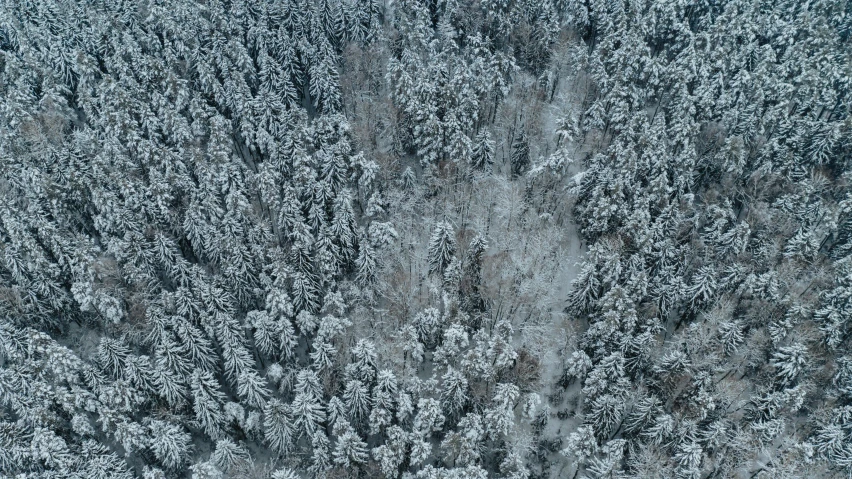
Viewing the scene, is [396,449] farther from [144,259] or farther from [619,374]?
[144,259]

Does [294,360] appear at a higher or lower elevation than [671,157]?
lower

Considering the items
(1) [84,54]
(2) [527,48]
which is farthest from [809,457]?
(1) [84,54]

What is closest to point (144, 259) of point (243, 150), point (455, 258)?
point (243, 150)

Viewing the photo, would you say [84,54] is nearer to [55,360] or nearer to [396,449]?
[55,360]

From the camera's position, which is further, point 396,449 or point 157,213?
point 157,213

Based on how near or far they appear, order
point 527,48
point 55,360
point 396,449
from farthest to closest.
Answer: point 527,48
point 55,360
point 396,449

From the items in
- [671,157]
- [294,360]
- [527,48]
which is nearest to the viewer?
[294,360]

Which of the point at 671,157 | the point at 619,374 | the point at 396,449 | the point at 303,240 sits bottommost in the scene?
the point at 396,449
